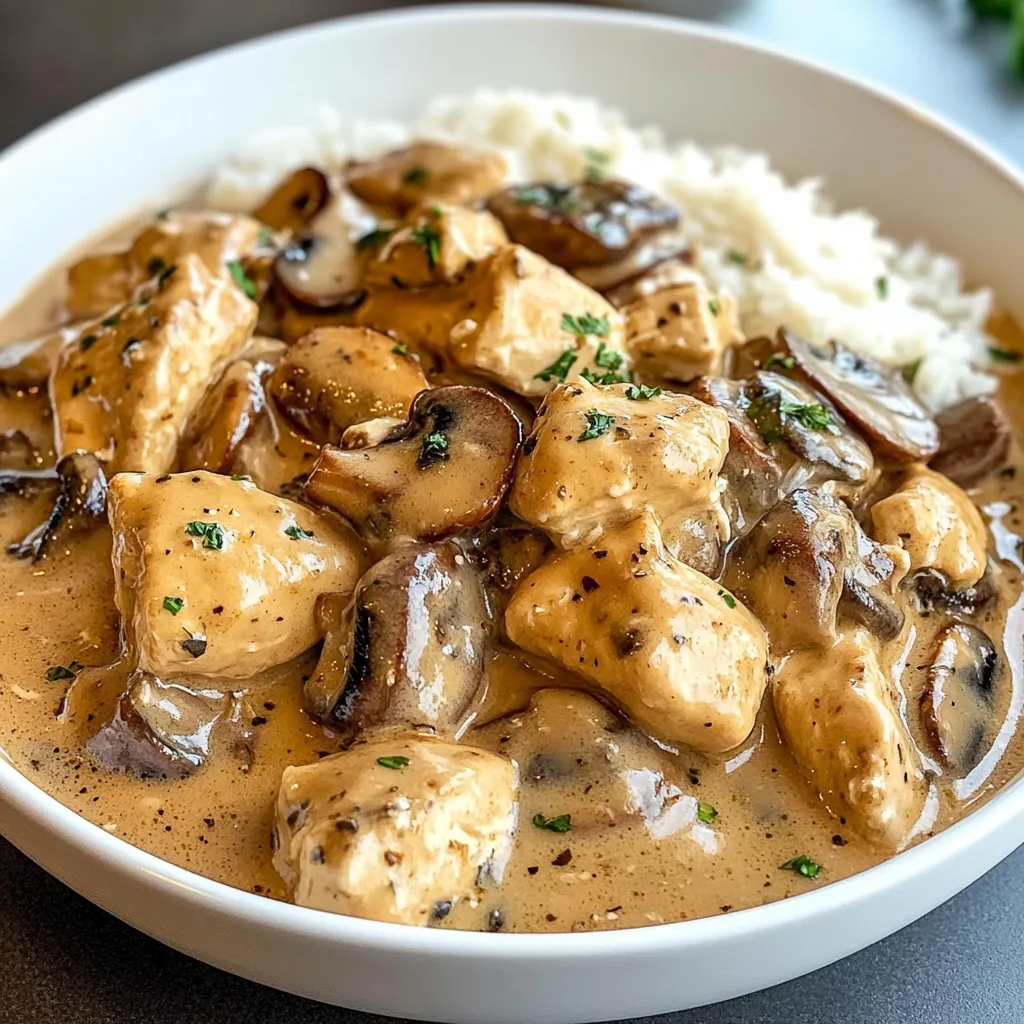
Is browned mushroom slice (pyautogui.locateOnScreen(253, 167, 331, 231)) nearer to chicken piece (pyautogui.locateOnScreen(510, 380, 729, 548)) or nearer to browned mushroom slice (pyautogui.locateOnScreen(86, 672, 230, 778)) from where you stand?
chicken piece (pyautogui.locateOnScreen(510, 380, 729, 548))

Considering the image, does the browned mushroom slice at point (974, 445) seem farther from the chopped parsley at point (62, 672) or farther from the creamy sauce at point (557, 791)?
the chopped parsley at point (62, 672)

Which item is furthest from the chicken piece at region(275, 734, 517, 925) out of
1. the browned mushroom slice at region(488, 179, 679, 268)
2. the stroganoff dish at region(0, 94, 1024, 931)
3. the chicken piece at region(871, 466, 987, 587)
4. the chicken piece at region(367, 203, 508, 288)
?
the browned mushroom slice at region(488, 179, 679, 268)

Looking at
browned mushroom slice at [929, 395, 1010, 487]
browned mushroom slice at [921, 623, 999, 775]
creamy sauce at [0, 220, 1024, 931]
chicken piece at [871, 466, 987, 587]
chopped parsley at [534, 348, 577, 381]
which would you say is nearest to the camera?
creamy sauce at [0, 220, 1024, 931]

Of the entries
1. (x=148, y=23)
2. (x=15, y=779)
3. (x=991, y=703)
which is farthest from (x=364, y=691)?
(x=148, y=23)

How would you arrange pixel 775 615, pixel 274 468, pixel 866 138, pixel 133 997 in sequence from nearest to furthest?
pixel 133 997 → pixel 775 615 → pixel 274 468 → pixel 866 138

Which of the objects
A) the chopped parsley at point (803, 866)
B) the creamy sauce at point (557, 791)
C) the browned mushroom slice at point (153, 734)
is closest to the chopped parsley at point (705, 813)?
the creamy sauce at point (557, 791)

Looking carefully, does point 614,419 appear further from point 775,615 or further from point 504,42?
point 504,42
